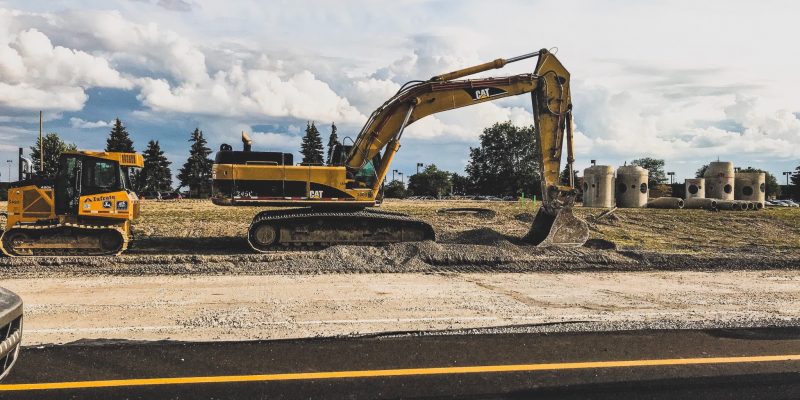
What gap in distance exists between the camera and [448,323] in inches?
283

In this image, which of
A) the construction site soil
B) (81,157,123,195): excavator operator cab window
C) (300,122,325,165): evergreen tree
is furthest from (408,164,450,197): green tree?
Answer: (81,157,123,195): excavator operator cab window

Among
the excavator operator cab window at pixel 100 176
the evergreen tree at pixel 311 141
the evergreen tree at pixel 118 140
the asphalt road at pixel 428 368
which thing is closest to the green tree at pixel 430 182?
the evergreen tree at pixel 311 141

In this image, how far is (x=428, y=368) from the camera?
5.31 meters

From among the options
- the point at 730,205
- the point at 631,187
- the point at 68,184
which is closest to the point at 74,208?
the point at 68,184

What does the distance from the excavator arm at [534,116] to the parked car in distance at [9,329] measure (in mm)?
11236

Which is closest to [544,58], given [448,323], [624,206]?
[448,323]

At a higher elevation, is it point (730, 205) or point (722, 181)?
point (722, 181)

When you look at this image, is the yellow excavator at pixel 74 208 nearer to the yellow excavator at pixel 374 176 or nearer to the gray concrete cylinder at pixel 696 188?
the yellow excavator at pixel 374 176

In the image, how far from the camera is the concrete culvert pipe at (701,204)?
3172 centimetres

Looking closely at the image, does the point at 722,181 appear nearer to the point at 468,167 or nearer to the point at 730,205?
the point at 730,205

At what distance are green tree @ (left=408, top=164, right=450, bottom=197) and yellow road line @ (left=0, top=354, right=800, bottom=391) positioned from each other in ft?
344

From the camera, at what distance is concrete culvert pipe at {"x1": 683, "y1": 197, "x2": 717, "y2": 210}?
31719 millimetres

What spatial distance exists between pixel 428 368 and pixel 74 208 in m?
11.9

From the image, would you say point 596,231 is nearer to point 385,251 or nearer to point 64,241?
point 385,251
